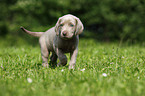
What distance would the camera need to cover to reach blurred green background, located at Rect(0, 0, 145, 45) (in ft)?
59.0

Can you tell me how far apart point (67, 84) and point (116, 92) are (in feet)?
2.62

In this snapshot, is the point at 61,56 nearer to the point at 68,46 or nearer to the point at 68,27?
the point at 68,46

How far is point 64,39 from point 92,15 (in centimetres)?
1649

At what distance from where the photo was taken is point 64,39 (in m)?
4.16

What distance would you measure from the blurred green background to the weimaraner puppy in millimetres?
12622

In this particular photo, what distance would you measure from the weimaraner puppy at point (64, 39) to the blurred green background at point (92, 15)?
12.6m

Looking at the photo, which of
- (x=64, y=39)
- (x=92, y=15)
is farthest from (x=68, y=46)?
(x=92, y=15)

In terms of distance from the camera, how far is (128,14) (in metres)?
21.0

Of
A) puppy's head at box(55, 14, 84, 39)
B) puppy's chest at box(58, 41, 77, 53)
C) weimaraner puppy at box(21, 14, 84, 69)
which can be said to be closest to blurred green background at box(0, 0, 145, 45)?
weimaraner puppy at box(21, 14, 84, 69)

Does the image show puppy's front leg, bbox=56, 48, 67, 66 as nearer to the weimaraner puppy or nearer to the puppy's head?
the weimaraner puppy

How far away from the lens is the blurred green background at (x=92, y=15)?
18.0 metres

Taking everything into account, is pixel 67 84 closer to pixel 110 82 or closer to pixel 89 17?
pixel 110 82

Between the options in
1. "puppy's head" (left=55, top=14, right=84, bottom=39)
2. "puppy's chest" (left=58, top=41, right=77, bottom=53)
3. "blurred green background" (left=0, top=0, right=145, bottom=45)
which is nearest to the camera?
"puppy's head" (left=55, top=14, right=84, bottom=39)

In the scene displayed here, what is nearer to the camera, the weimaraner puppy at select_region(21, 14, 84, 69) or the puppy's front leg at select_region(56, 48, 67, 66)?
the weimaraner puppy at select_region(21, 14, 84, 69)
